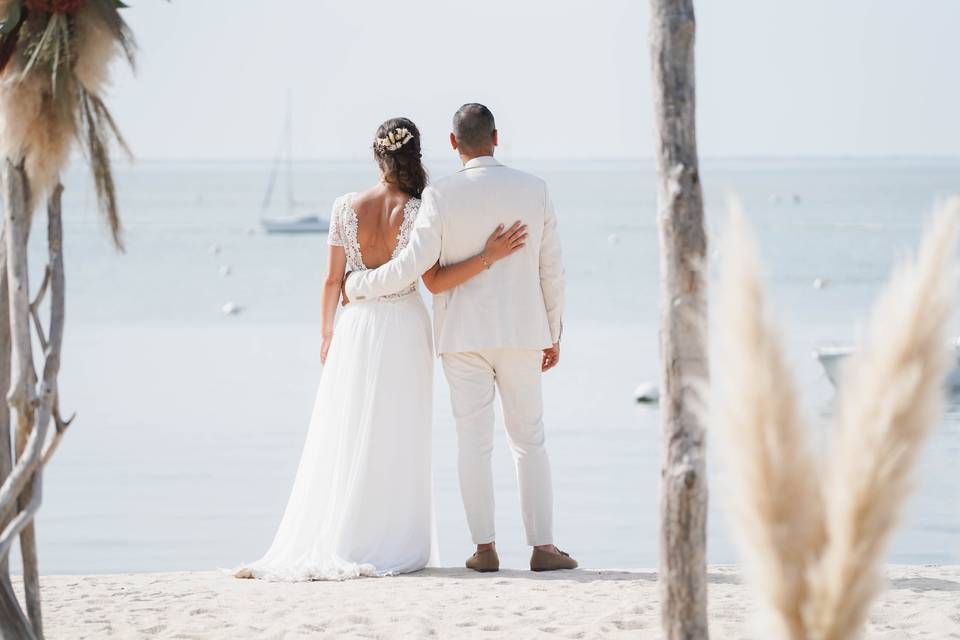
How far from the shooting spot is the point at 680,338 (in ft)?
11.0

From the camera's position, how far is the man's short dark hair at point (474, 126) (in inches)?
229

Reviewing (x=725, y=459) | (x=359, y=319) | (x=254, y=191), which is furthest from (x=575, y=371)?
(x=254, y=191)

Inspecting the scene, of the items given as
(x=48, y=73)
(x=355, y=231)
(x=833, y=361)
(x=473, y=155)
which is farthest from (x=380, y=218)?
(x=833, y=361)

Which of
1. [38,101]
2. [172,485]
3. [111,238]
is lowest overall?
[172,485]

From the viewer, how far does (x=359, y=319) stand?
241 inches

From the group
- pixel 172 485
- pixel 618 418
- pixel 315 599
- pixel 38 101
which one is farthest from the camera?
pixel 618 418

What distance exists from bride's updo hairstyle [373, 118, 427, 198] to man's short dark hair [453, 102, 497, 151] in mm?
235

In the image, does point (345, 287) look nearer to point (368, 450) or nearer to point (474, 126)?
point (368, 450)

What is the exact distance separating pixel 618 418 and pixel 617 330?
383 inches

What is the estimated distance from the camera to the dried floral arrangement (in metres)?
3.91

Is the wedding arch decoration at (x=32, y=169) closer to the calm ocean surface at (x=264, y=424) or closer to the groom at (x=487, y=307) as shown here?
the calm ocean surface at (x=264, y=424)

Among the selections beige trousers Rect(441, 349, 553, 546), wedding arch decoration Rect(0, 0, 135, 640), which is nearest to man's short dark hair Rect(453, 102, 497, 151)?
beige trousers Rect(441, 349, 553, 546)

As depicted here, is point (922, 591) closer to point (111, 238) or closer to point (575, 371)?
point (111, 238)

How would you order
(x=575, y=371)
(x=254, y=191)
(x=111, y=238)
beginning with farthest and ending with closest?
(x=254, y=191)
(x=575, y=371)
(x=111, y=238)
